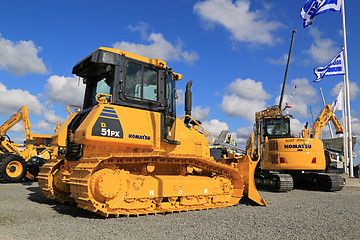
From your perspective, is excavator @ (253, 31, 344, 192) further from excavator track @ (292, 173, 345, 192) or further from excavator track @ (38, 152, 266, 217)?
excavator track @ (38, 152, 266, 217)

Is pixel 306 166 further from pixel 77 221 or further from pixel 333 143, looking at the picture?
pixel 333 143

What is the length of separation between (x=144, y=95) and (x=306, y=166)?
27.7ft

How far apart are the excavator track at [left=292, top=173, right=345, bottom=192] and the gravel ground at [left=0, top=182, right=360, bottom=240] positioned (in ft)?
18.1

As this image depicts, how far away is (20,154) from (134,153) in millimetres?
13416

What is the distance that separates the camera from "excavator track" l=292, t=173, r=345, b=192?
12.9 meters

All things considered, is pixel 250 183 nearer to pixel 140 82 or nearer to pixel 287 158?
pixel 140 82

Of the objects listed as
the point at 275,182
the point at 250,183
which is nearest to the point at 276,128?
the point at 275,182

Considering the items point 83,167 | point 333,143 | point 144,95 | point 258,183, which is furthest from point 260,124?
point 333,143

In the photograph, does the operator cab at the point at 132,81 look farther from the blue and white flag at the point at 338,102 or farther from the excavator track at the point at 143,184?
the blue and white flag at the point at 338,102

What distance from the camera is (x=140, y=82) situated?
723 cm

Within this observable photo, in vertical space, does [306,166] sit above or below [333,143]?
below

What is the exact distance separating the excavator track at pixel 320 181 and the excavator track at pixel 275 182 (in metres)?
2.04

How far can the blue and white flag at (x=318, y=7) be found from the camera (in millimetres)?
18688

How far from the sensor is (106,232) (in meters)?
5.02
